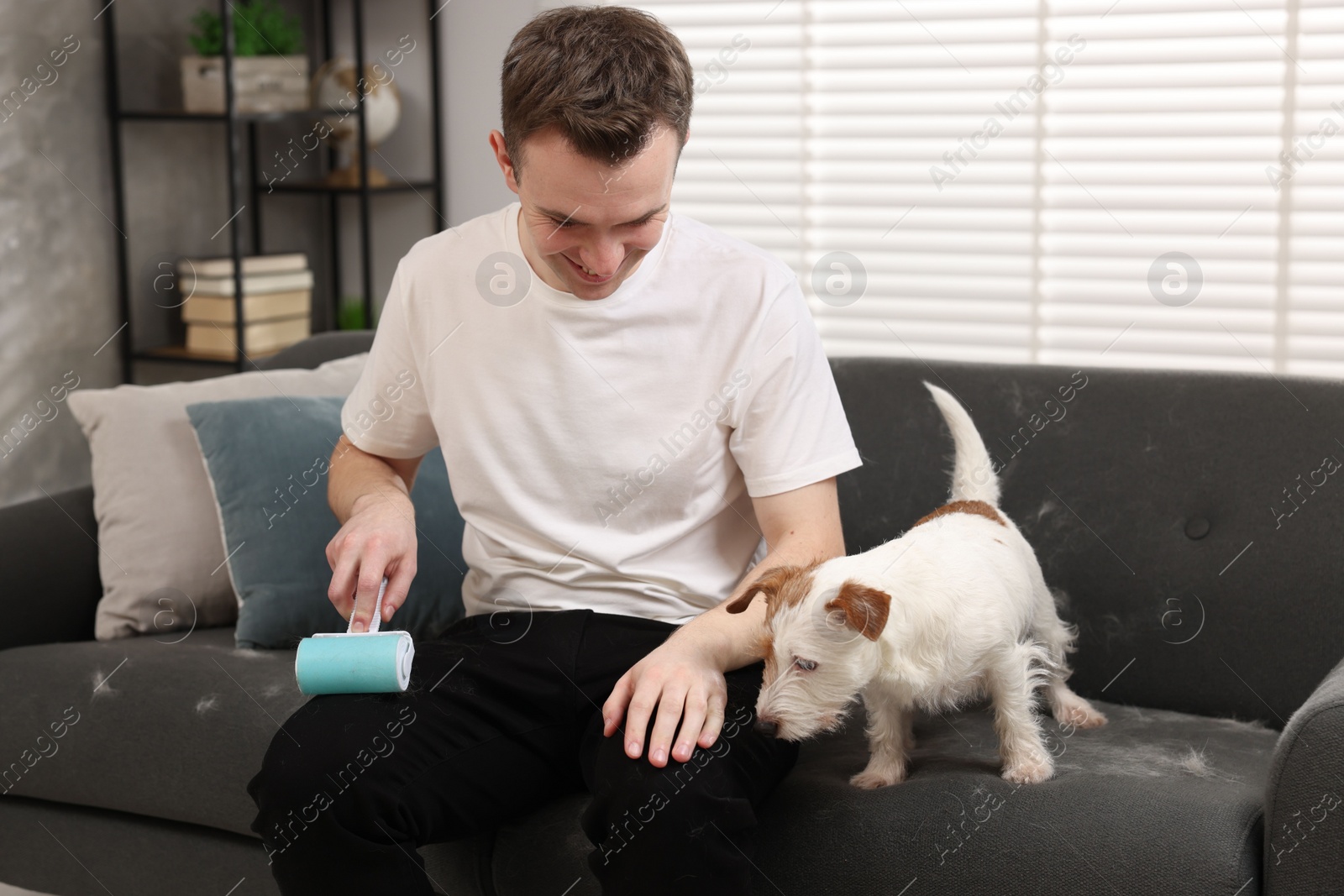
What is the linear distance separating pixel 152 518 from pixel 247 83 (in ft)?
4.96

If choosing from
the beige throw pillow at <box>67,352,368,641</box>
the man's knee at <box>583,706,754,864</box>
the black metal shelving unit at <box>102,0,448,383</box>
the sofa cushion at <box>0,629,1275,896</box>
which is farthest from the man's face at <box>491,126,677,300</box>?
the black metal shelving unit at <box>102,0,448,383</box>

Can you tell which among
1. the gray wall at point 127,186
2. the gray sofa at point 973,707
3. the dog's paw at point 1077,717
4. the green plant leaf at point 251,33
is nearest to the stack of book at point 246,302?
the gray wall at point 127,186

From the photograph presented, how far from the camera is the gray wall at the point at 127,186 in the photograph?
2855 millimetres

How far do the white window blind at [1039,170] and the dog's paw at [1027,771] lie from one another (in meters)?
1.26

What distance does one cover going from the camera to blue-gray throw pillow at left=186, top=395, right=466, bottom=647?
1.90 metres

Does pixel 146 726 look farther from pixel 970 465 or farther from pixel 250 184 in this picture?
pixel 250 184

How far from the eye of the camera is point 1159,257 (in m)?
2.49

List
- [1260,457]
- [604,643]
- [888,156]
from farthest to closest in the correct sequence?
[888,156], [1260,457], [604,643]

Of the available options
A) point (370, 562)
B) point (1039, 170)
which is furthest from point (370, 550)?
point (1039, 170)

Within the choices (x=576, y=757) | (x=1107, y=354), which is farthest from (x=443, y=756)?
(x=1107, y=354)

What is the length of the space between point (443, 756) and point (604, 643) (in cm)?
24

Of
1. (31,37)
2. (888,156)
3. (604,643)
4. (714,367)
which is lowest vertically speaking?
(604,643)

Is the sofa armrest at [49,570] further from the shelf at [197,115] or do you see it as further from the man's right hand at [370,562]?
the shelf at [197,115]

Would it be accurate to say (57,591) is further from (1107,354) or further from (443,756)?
(1107,354)
